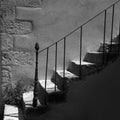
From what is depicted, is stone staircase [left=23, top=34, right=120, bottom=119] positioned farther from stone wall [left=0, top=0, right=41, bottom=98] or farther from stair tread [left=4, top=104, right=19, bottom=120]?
stone wall [left=0, top=0, right=41, bottom=98]

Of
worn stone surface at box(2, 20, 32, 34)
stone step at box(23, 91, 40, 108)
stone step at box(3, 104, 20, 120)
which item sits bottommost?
stone step at box(3, 104, 20, 120)

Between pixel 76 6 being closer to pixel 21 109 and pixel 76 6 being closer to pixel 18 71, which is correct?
pixel 18 71

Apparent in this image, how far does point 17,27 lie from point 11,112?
4.56 ft

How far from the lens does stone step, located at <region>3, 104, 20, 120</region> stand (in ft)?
11.5

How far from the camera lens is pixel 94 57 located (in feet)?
13.3

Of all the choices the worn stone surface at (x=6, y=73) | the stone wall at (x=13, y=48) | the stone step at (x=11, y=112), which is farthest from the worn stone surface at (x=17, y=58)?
the stone step at (x=11, y=112)

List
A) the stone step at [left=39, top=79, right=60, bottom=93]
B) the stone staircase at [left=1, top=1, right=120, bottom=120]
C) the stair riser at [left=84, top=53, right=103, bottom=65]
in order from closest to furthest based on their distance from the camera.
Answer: the stone staircase at [left=1, top=1, right=120, bottom=120], the stone step at [left=39, top=79, right=60, bottom=93], the stair riser at [left=84, top=53, right=103, bottom=65]

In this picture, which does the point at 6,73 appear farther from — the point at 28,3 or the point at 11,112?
the point at 28,3

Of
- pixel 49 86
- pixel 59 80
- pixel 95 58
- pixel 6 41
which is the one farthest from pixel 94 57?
pixel 6 41

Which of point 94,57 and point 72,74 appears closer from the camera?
point 72,74

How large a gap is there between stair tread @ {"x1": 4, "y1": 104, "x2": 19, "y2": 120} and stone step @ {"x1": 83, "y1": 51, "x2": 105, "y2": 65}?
4.55ft

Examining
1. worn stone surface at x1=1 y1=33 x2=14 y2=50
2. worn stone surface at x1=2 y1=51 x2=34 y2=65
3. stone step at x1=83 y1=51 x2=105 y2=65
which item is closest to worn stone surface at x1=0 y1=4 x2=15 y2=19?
worn stone surface at x1=1 y1=33 x2=14 y2=50

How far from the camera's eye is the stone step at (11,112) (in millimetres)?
3494

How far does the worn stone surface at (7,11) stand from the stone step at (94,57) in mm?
1382
